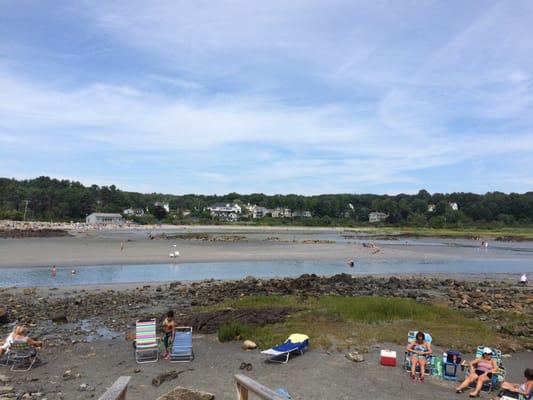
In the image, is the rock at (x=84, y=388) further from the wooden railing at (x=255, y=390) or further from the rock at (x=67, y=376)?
the wooden railing at (x=255, y=390)

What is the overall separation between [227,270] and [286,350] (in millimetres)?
25947

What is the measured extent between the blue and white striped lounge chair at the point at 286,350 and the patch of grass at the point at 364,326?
3.66 feet

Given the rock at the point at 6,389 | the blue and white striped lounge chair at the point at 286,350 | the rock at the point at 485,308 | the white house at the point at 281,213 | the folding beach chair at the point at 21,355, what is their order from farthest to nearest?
the white house at the point at 281,213
the rock at the point at 485,308
the blue and white striped lounge chair at the point at 286,350
the folding beach chair at the point at 21,355
the rock at the point at 6,389

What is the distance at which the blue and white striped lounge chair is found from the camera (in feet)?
39.6

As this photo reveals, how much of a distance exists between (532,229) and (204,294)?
6034 inches

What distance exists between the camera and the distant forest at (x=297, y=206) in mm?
140500

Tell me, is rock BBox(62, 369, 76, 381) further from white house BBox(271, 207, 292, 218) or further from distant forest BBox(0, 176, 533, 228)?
white house BBox(271, 207, 292, 218)

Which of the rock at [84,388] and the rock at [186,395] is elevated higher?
the rock at [186,395]

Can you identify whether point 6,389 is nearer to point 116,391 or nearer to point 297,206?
point 116,391

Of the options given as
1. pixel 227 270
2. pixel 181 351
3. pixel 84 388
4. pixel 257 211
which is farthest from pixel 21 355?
pixel 257 211

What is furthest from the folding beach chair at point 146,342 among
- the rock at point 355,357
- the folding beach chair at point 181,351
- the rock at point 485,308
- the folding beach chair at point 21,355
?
the rock at point 485,308

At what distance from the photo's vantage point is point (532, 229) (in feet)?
481

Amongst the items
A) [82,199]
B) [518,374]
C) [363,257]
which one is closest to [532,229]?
[363,257]

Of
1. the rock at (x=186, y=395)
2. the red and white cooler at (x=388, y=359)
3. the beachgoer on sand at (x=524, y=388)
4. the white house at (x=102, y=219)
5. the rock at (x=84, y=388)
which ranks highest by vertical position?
the white house at (x=102, y=219)
